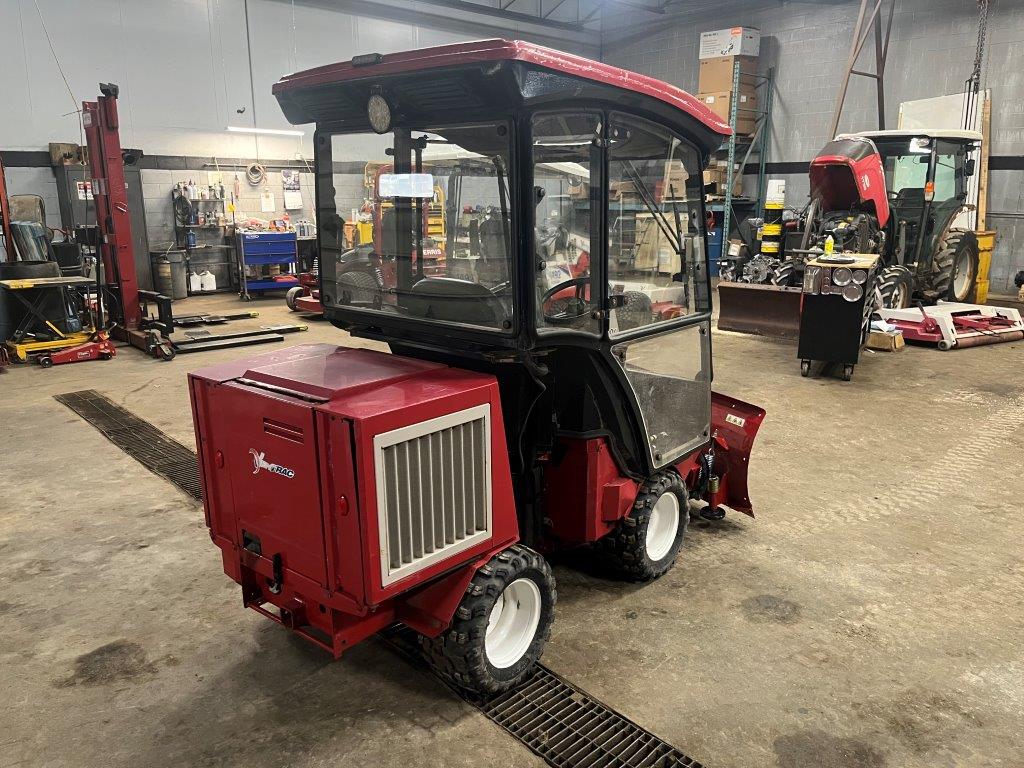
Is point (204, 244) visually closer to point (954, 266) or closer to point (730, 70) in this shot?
point (730, 70)

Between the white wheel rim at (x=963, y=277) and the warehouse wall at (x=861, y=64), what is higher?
the warehouse wall at (x=861, y=64)

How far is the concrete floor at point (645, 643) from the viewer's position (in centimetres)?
219

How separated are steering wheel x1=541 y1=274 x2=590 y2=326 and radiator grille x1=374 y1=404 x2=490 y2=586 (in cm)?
39

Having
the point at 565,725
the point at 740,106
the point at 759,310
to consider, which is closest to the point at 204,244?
the point at 759,310

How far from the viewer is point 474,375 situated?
7.47ft

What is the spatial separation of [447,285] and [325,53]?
1191 cm

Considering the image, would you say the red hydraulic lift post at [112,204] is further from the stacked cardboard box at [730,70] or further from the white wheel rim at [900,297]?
the stacked cardboard box at [730,70]

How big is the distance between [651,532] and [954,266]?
7683 millimetres

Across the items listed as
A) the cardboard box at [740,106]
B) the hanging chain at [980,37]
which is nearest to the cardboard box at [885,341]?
the hanging chain at [980,37]

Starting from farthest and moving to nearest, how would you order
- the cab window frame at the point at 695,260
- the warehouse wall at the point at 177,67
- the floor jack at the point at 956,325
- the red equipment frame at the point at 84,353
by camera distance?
the warehouse wall at the point at 177,67 → the floor jack at the point at 956,325 → the red equipment frame at the point at 84,353 → the cab window frame at the point at 695,260

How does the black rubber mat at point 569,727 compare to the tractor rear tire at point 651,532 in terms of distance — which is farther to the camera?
the tractor rear tire at point 651,532

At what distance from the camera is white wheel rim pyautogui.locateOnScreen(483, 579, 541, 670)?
7.82ft

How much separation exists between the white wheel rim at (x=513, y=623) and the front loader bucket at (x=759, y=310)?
637 centimetres

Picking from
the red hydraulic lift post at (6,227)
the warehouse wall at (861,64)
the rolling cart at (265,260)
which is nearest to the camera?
the red hydraulic lift post at (6,227)
